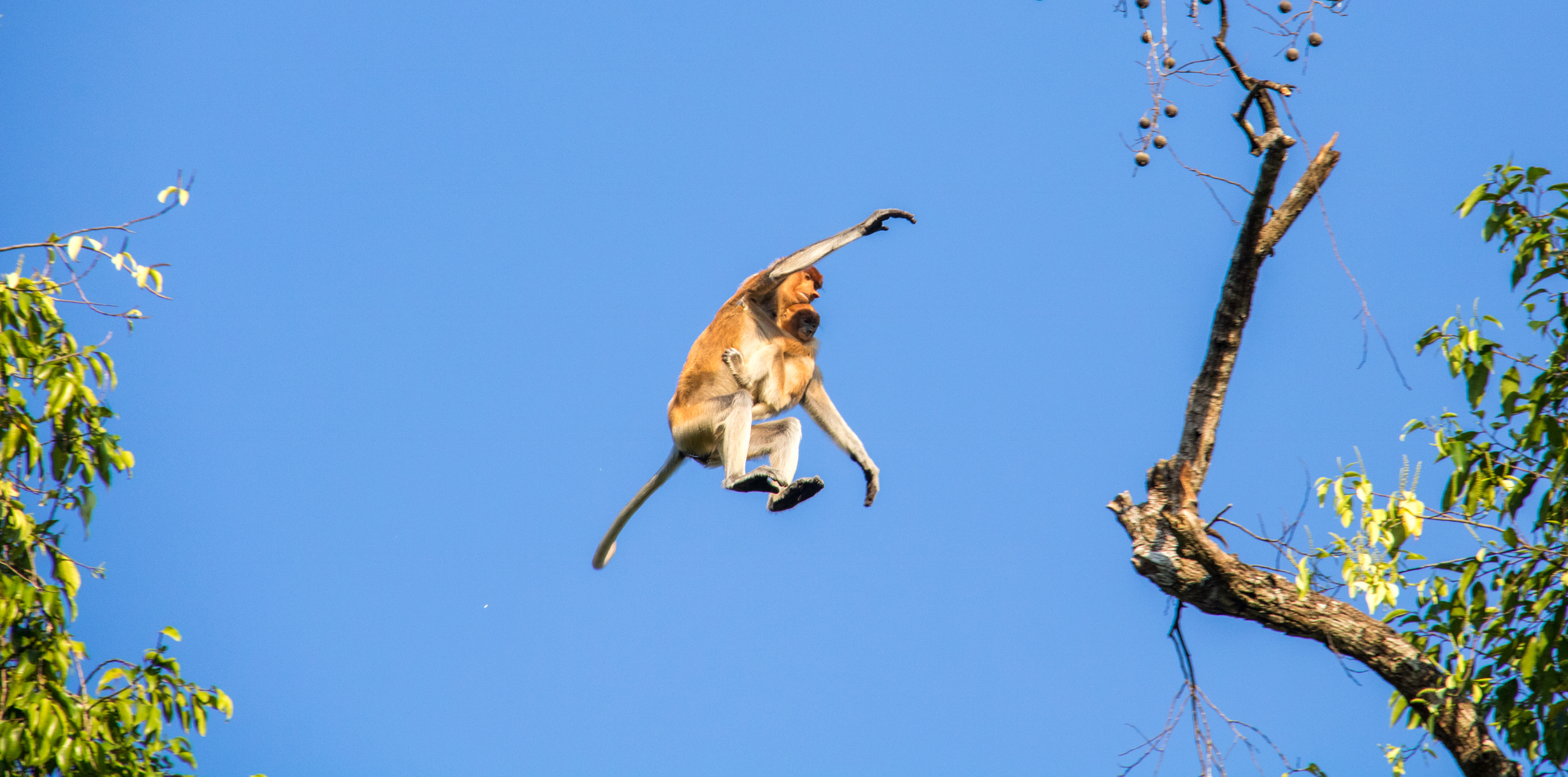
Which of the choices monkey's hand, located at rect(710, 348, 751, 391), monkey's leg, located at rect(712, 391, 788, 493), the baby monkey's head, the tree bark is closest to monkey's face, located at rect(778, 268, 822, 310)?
the baby monkey's head

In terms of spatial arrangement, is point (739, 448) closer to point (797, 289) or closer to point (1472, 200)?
point (797, 289)

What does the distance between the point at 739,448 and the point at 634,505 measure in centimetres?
104

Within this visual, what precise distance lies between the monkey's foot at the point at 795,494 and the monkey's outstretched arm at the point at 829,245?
1414 millimetres

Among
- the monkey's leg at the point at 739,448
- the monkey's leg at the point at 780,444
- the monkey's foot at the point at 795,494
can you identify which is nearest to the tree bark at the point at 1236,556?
the monkey's foot at the point at 795,494

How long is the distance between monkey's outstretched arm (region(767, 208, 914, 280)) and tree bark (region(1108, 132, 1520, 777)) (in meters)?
2.19

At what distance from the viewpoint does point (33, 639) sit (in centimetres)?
545

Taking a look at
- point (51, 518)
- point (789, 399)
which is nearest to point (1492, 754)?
point (789, 399)

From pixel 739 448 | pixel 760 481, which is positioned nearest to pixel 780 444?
pixel 739 448

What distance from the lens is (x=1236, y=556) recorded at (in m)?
5.82

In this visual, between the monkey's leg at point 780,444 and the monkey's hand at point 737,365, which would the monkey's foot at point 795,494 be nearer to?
the monkey's leg at point 780,444

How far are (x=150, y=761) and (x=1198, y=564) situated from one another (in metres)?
4.71

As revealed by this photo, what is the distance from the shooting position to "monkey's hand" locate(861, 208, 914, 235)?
297 inches

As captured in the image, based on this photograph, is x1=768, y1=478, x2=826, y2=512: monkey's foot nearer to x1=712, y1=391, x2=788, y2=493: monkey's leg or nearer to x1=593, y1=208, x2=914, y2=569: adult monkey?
x1=712, y1=391, x2=788, y2=493: monkey's leg

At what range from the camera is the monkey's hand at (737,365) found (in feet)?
27.8
